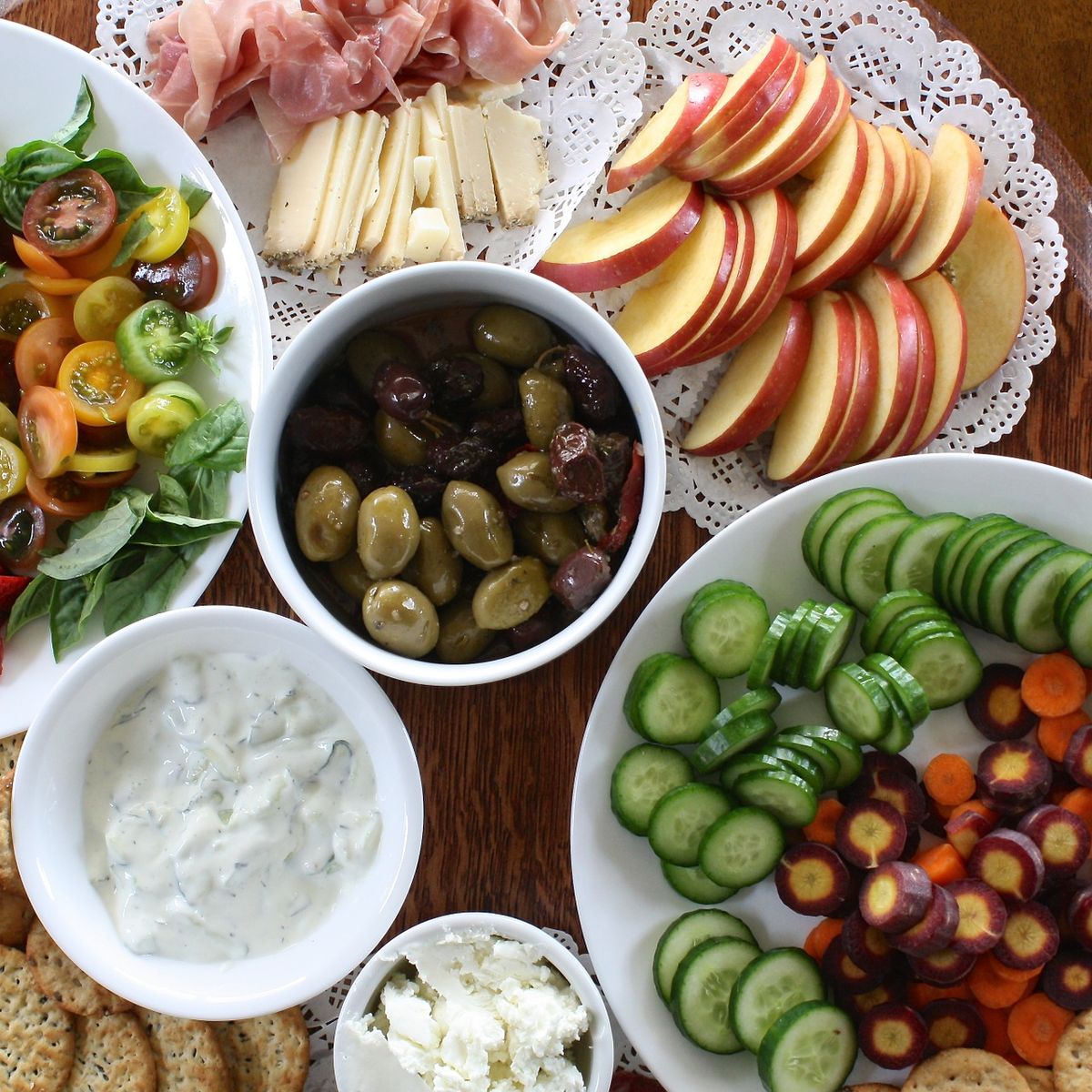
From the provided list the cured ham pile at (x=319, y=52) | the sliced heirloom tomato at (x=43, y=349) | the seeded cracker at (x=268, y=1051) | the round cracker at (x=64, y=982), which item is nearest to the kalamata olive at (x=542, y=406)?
the cured ham pile at (x=319, y=52)

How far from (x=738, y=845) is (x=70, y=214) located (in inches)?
50.4

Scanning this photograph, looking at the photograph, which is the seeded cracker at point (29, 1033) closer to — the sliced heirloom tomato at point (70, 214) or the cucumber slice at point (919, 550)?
the sliced heirloom tomato at point (70, 214)

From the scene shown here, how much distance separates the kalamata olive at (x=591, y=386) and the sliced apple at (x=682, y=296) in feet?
0.74

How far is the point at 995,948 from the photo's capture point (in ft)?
4.82

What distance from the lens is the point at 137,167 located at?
5.14 ft

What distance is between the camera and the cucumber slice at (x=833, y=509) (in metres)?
1.48

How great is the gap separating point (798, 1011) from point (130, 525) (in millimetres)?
1125

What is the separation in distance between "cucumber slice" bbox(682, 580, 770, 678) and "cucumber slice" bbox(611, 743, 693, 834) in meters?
0.14

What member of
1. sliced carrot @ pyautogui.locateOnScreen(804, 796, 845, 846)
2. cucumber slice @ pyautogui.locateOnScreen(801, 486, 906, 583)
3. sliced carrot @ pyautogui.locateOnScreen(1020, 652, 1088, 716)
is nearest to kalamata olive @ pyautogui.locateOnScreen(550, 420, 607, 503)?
cucumber slice @ pyautogui.locateOnScreen(801, 486, 906, 583)

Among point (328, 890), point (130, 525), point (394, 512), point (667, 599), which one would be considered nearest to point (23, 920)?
point (328, 890)

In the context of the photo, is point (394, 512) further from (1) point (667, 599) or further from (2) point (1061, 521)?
(2) point (1061, 521)

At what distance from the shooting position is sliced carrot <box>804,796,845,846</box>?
1515 millimetres

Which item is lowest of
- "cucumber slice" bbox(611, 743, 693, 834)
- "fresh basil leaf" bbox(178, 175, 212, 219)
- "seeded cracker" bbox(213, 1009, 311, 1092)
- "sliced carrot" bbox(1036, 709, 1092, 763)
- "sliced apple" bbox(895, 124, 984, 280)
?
"seeded cracker" bbox(213, 1009, 311, 1092)

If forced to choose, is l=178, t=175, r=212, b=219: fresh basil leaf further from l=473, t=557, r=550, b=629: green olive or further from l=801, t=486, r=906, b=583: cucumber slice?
l=801, t=486, r=906, b=583: cucumber slice
